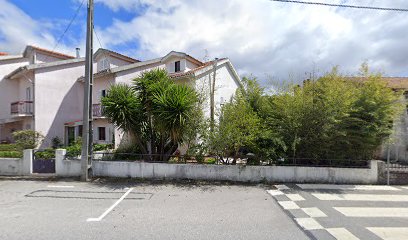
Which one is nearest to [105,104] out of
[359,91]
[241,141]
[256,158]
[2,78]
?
[241,141]

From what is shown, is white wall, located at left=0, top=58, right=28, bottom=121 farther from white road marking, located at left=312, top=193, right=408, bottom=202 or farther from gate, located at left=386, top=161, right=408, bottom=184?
gate, located at left=386, top=161, right=408, bottom=184

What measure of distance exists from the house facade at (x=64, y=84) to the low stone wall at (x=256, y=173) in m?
6.96

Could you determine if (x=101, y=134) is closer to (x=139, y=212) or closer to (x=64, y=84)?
(x=64, y=84)

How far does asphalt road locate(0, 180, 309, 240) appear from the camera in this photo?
473 centimetres

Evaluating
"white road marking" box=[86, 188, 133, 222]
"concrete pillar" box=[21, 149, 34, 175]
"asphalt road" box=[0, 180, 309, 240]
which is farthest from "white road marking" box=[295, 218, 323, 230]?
"concrete pillar" box=[21, 149, 34, 175]

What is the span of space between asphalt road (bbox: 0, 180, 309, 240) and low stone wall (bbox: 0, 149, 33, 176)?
1041 mm

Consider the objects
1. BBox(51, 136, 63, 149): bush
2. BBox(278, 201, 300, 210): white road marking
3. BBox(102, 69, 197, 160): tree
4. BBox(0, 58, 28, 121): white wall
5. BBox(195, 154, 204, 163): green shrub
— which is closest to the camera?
BBox(278, 201, 300, 210): white road marking

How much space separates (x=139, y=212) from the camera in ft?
19.4

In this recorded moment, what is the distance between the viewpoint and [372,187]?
8.36 m

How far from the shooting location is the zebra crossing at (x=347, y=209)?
4.87m

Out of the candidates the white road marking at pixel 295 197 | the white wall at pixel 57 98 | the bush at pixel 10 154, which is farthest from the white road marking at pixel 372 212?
the white wall at pixel 57 98

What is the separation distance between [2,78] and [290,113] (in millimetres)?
21305

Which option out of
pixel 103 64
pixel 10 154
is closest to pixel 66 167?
pixel 10 154

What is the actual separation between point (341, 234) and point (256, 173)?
4.16m
